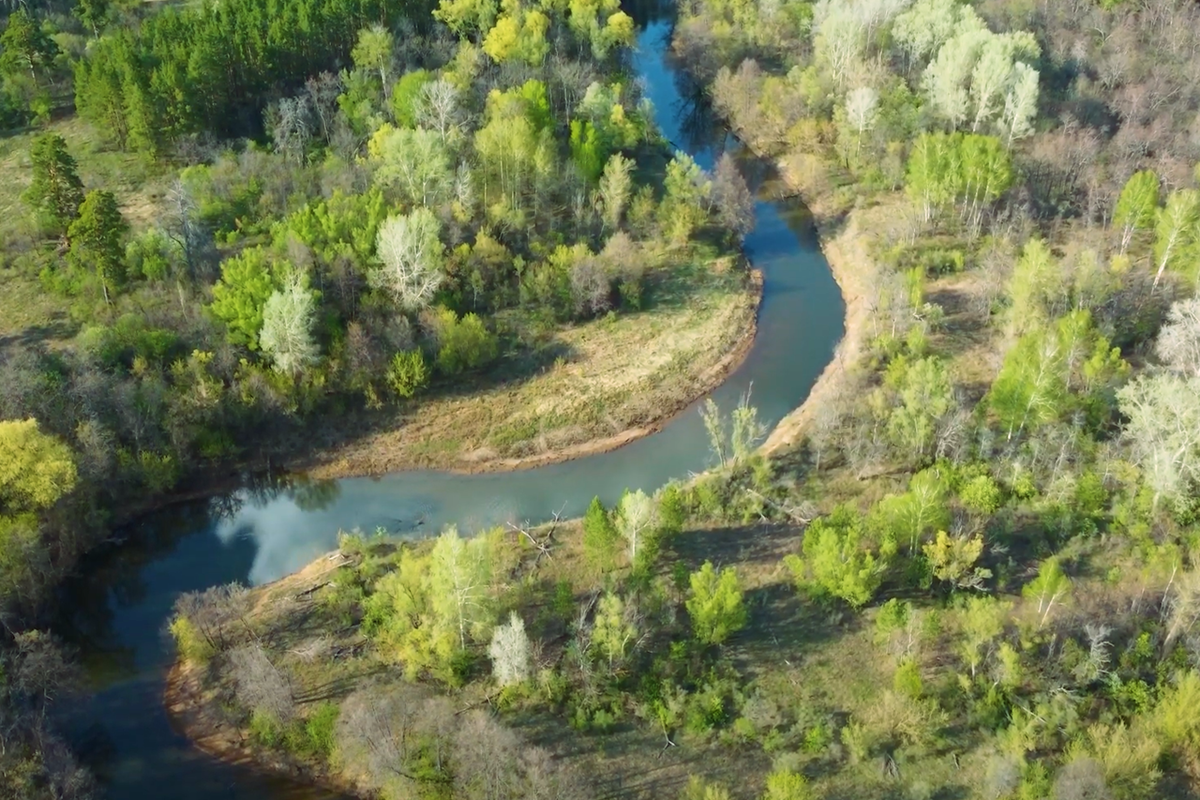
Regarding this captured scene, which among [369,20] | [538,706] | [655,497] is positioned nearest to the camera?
[538,706]

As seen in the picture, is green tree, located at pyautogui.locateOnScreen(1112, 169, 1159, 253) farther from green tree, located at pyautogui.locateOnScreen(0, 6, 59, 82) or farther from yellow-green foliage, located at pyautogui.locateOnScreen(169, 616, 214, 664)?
green tree, located at pyautogui.locateOnScreen(0, 6, 59, 82)

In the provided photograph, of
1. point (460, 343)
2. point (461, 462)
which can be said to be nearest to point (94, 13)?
point (460, 343)

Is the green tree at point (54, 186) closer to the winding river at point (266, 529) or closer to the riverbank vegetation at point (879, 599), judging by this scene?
the winding river at point (266, 529)

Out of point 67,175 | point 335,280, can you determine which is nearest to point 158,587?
point 335,280

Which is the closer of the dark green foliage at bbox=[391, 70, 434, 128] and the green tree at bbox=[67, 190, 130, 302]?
the green tree at bbox=[67, 190, 130, 302]

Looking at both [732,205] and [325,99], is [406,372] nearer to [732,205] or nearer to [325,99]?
[732,205]

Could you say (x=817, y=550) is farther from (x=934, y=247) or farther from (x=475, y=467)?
(x=934, y=247)

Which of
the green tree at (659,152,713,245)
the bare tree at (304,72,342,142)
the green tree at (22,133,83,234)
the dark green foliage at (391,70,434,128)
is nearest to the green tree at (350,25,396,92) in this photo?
the bare tree at (304,72,342,142)
